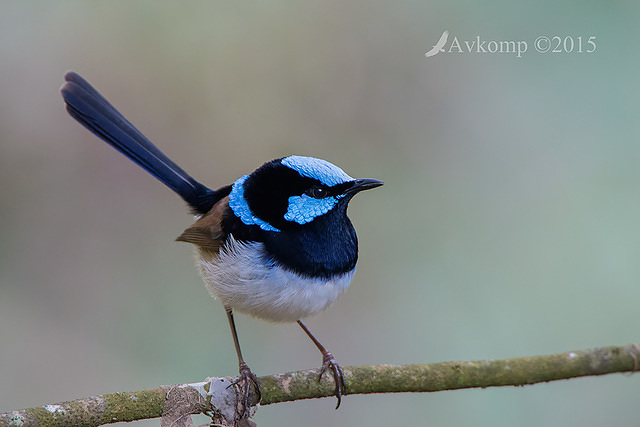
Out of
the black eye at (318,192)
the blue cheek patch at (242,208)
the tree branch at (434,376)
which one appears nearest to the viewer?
the tree branch at (434,376)

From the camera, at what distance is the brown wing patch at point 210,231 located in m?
3.54

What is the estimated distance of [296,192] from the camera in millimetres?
3252

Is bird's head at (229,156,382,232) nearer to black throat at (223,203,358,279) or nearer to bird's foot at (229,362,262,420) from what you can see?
black throat at (223,203,358,279)

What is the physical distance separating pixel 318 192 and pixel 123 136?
1235mm

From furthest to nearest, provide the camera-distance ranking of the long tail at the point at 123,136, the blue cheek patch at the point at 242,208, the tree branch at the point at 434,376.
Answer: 1. the long tail at the point at 123,136
2. the blue cheek patch at the point at 242,208
3. the tree branch at the point at 434,376

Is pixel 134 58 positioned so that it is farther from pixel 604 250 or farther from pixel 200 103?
pixel 604 250

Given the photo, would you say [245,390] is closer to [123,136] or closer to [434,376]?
[434,376]

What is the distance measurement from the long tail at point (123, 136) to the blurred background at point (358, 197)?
0.63m

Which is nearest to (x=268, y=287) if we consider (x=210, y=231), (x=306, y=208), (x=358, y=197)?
(x=306, y=208)

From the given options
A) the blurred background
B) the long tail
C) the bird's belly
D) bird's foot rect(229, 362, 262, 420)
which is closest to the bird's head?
the bird's belly

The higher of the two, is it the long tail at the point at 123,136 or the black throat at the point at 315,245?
the long tail at the point at 123,136

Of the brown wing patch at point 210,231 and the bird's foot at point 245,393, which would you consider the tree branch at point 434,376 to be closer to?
the bird's foot at point 245,393

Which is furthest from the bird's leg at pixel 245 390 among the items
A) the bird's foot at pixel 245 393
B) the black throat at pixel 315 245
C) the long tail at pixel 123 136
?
the long tail at pixel 123 136

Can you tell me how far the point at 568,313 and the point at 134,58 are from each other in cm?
325
